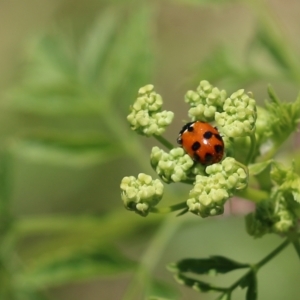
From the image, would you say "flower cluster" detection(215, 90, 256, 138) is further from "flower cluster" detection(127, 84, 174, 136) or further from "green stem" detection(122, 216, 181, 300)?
"green stem" detection(122, 216, 181, 300)

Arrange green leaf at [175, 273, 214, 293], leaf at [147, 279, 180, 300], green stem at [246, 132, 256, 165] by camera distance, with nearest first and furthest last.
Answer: green stem at [246, 132, 256, 165], green leaf at [175, 273, 214, 293], leaf at [147, 279, 180, 300]

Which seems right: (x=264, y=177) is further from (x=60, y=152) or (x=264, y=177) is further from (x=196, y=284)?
(x=60, y=152)

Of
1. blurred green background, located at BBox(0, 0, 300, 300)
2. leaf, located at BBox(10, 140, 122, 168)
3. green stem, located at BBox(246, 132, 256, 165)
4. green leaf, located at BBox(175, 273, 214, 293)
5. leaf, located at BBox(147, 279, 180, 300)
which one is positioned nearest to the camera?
green stem, located at BBox(246, 132, 256, 165)

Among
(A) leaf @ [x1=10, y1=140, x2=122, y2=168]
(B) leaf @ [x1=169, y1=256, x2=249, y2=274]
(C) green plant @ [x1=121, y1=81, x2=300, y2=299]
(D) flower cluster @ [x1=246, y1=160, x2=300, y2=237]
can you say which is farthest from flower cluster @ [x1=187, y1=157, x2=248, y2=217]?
(A) leaf @ [x1=10, y1=140, x2=122, y2=168]

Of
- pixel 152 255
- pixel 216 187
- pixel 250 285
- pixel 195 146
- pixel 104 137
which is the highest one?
pixel 104 137

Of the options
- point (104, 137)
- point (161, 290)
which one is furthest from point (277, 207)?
point (104, 137)

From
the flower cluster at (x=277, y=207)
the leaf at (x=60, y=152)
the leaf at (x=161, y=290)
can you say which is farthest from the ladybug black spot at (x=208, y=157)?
the leaf at (x=60, y=152)
